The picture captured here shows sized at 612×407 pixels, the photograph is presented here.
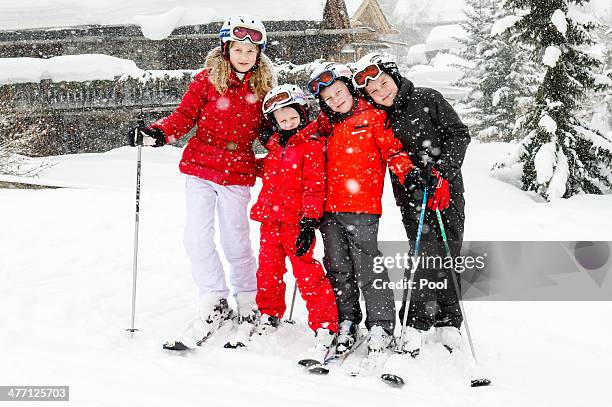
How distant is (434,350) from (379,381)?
667 millimetres

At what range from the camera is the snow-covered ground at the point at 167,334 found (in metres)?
3.45

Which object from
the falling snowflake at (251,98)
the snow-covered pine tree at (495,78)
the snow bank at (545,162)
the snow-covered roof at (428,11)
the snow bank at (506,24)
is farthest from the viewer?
the snow-covered roof at (428,11)

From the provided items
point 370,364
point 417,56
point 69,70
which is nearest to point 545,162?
point 370,364

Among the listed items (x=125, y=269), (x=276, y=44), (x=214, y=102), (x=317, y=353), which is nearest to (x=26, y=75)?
(x=276, y=44)

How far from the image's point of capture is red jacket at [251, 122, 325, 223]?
13.8 feet

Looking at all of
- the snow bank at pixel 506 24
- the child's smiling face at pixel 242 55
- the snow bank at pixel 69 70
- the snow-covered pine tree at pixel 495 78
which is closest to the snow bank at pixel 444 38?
the snow-covered pine tree at pixel 495 78

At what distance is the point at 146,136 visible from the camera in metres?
4.34

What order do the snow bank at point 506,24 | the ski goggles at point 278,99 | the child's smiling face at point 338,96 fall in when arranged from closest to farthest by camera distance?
the child's smiling face at point 338,96 → the ski goggles at point 278,99 → the snow bank at point 506,24

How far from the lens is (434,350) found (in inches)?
164

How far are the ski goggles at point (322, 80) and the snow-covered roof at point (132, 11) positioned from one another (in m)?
15.8

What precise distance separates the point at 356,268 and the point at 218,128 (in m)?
1.62

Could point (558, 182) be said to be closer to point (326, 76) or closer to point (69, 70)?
point (326, 76)

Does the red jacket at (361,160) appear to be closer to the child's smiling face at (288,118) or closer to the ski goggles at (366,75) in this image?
the ski goggles at (366,75)

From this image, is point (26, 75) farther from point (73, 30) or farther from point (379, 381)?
point (379, 381)
